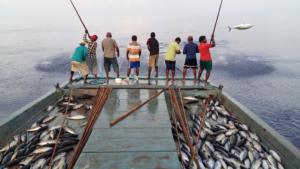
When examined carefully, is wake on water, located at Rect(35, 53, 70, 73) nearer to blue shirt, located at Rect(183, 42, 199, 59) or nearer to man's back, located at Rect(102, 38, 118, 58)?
man's back, located at Rect(102, 38, 118, 58)

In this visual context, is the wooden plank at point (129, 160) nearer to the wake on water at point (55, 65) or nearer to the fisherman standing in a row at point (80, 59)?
the fisherman standing in a row at point (80, 59)

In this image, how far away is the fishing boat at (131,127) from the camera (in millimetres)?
6086

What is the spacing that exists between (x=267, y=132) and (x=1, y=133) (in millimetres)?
7790

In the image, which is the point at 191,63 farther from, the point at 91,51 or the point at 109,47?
the point at 91,51

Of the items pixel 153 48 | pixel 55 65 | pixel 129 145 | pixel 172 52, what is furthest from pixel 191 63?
pixel 55 65

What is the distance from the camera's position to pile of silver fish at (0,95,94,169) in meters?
6.86

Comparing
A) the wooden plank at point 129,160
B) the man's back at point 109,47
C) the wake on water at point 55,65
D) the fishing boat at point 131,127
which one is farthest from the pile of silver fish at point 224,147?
the wake on water at point 55,65

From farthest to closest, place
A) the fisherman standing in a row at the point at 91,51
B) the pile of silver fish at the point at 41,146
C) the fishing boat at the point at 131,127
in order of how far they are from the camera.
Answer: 1. the fisherman standing in a row at the point at 91,51
2. the pile of silver fish at the point at 41,146
3. the fishing boat at the point at 131,127

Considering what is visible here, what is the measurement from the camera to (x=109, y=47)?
12273 mm

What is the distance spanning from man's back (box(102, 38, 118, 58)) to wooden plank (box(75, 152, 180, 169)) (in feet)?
22.4

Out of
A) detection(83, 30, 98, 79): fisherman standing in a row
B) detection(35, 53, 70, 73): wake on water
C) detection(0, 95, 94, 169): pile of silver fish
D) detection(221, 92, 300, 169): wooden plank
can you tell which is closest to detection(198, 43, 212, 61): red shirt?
detection(221, 92, 300, 169): wooden plank

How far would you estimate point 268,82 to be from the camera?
2766cm

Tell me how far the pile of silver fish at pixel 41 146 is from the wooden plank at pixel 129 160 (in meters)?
0.90

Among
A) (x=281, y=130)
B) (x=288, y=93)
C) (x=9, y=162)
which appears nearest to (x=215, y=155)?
(x=9, y=162)
